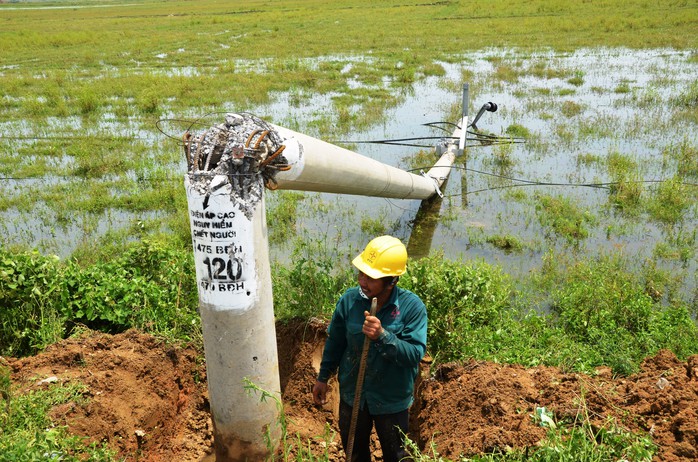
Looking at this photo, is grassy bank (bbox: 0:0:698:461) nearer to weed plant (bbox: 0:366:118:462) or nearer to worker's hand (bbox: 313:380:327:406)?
weed plant (bbox: 0:366:118:462)

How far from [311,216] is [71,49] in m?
21.3

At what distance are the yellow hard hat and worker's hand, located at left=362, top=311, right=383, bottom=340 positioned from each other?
0.22m

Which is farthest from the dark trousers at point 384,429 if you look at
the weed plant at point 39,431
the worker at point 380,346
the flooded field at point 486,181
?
the flooded field at point 486,181

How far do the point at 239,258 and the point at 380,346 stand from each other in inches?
33.9

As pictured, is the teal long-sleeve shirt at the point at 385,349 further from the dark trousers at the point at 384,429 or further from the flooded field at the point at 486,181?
the flooded field at the point at 486,181

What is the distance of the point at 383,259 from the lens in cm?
310

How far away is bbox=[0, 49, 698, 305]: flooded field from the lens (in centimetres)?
789

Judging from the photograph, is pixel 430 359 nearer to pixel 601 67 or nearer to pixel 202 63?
pixel 601 67

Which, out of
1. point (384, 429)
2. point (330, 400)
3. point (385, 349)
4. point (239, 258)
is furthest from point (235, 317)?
point (330, 400)

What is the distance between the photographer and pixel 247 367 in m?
3.41

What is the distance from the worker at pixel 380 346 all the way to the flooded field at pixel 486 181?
2565 mm

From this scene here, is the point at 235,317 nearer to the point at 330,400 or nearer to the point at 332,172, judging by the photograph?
the point at 332,172

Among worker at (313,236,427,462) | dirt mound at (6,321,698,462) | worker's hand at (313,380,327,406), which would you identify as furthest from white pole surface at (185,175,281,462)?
dirt mound at (6,321,698,462)

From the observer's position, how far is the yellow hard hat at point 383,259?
122 inches
